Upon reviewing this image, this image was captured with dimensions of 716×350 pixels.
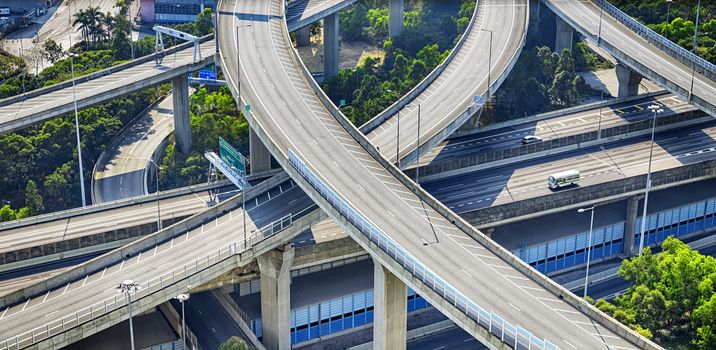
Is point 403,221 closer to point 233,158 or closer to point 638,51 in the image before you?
point 233,158

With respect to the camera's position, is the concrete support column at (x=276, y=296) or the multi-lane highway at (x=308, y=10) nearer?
the concrete support column at (x=276, y=296)

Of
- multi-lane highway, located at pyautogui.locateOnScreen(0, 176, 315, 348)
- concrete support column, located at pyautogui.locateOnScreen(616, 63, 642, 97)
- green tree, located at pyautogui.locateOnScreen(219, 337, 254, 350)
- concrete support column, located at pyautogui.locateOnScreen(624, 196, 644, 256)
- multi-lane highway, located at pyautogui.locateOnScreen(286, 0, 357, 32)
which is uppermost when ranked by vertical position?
multi-lane highway, located at pyautogui.locateOnScreen(286, 0, 357, 32)

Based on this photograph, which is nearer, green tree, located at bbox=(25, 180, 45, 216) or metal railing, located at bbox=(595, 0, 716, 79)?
green tree, located at bbox=(25, 180, 45, 216)

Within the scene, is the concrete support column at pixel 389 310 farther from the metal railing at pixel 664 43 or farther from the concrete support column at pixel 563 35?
the concrete support column at pixel 563 35

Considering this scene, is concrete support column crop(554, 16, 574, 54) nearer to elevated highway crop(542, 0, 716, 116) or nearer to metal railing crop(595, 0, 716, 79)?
elevated highway crop(542, 0, 716, 116)

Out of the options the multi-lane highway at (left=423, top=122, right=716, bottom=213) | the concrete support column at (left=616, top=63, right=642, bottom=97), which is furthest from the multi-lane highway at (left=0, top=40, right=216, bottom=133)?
the concrete support column at (left=616, top=63, right=642, bottom=97)

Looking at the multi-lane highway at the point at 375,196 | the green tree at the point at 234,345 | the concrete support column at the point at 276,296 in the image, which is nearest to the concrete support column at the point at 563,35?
the multi-lane highway at the point at 375,196
